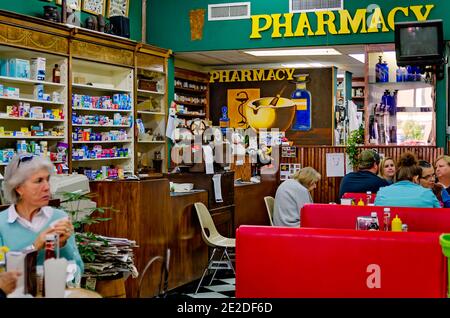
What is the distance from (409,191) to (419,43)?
11.6 feet

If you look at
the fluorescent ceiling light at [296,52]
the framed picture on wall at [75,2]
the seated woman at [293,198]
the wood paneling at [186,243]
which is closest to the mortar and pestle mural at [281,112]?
the fluorescent ceiling light at [296,52]

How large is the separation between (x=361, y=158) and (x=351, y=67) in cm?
703

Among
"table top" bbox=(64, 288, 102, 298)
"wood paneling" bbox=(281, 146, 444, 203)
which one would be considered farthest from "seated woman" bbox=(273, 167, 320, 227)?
"table top" bbox=(64, 288, 102, 298)

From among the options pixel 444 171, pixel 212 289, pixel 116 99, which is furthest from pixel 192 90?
pixel 444 171

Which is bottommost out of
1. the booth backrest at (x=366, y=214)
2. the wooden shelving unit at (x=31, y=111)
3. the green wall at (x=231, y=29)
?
the booth backrest at (x=366, y=214)

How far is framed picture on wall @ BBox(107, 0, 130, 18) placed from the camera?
10.1m

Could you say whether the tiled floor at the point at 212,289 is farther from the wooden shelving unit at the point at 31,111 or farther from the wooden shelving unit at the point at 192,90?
the wooden shelving unit at the point at 192,90

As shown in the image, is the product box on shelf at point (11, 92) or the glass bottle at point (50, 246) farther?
→ the product box on shelf at point (11, 92)

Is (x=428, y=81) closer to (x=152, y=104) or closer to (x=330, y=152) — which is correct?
(x=330, y=152)

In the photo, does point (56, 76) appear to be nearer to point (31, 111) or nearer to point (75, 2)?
point (31, 111)

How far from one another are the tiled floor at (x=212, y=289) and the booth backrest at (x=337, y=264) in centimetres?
228

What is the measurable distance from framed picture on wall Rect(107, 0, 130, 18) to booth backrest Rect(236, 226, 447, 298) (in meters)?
6.66

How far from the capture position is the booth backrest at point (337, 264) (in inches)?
160
